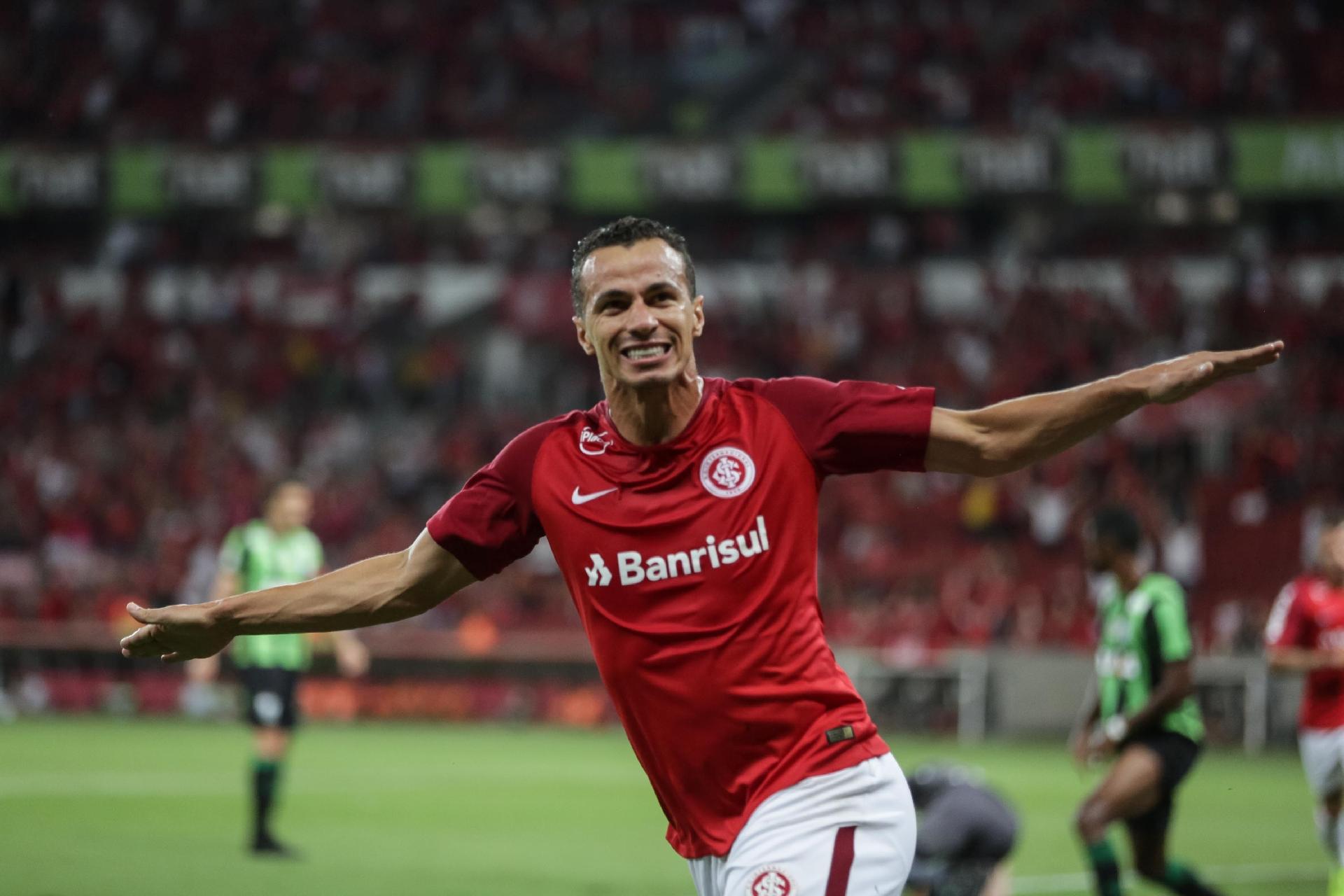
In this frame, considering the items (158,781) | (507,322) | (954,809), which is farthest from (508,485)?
(507,322)

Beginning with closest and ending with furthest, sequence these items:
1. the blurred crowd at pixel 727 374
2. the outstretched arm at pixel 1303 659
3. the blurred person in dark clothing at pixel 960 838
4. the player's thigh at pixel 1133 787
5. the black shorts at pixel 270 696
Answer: the blurred person in dark clothing at pixel 960 838, the player's thigh at pixel 1133 787, the outstretched arm at pixel 1303 659, the black shorts at pixel 270 696, the blurred crowd at pixel 727 374

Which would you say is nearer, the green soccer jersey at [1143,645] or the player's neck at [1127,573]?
the green soccer jersey at [1143,645]

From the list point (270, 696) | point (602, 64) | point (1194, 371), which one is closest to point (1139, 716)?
point (1194, 371)

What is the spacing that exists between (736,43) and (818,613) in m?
28.7

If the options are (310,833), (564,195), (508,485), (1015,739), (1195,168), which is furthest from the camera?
(564,195)

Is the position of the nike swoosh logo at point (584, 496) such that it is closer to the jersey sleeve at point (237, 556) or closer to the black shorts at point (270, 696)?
the black shorts at point (270, 696)

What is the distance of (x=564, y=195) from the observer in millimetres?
28750

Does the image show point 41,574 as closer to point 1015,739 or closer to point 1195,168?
point 1015,739

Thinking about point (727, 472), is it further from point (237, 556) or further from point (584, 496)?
point (237, 556)

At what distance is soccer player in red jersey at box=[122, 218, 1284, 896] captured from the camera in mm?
4020

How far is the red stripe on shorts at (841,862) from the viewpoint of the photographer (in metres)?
3.95

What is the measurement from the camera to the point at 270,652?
12156mm

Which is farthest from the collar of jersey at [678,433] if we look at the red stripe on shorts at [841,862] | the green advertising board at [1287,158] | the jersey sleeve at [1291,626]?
the green advertising board at [1287,158]

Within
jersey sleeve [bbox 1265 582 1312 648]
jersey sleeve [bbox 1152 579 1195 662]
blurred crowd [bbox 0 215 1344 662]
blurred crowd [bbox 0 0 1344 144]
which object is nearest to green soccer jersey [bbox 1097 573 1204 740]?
jersey sleeve [bbox 1152 579 1195 662]
